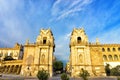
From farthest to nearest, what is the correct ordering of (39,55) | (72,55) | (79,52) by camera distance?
(39,55) → (79,52) → (72,55)

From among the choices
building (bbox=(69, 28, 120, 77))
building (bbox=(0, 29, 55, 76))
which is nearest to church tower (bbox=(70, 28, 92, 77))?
building (bbox=(69, 28, 120, 77))

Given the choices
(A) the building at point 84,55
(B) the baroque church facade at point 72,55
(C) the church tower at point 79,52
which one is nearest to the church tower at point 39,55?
(B) the baroque church facade at point 72,55

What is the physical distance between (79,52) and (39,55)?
45.2ft

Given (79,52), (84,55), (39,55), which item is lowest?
(84,55)

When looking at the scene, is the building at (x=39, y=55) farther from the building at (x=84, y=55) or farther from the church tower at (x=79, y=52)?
the building at (x=84, y=55)

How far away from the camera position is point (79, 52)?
55.3 metres

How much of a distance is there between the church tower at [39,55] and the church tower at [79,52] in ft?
23.6

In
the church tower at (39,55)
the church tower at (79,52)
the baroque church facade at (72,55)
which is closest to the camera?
the church tower at (79,52)

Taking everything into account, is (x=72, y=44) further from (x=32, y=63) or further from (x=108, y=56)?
(x=108, y=56)

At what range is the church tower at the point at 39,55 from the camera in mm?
53844

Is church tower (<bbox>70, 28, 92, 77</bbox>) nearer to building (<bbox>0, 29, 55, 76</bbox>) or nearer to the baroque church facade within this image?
the baroque church facade

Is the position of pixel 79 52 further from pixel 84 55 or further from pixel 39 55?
pixel 39 55

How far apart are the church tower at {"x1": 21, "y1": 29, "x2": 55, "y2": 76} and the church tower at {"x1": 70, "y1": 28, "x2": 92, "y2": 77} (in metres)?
7.19

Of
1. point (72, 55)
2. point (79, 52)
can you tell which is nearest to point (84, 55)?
point (79, 52)
